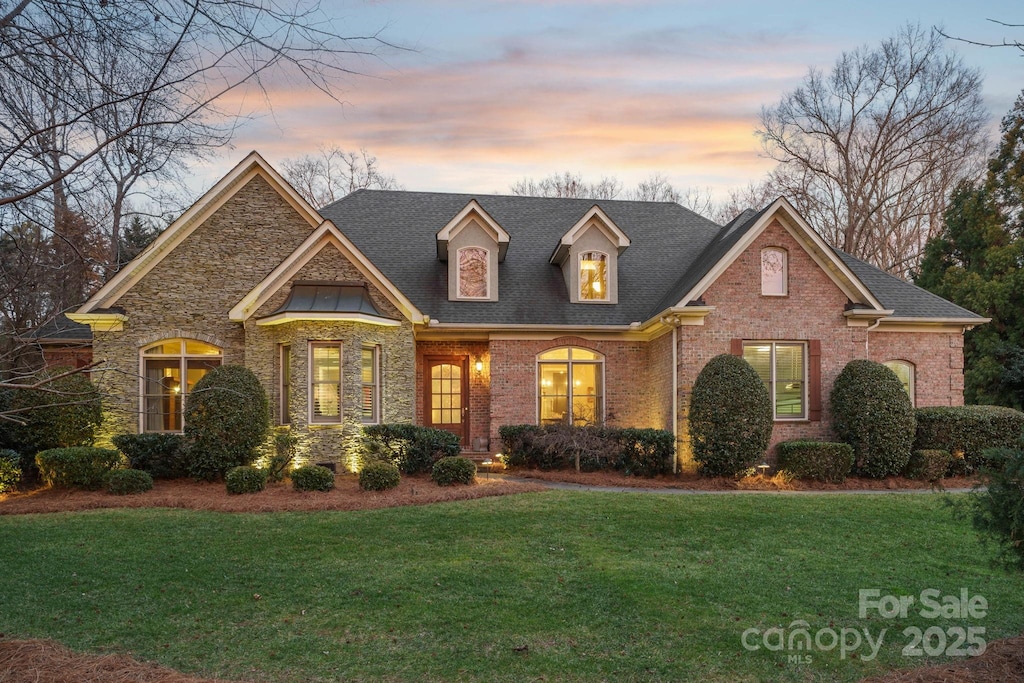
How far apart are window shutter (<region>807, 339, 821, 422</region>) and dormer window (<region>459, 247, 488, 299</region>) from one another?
7374mm

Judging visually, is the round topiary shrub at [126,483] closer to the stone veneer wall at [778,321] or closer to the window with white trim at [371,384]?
the window with white trim at [371,384]

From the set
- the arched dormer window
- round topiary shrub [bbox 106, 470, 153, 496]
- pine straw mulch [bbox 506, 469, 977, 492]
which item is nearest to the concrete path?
pine straw mulch [bbox 506, 469, 977, 492]

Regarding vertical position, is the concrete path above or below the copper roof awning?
below

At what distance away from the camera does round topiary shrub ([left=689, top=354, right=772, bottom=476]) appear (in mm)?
14258

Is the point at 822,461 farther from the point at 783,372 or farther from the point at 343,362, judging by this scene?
the point at 343,362

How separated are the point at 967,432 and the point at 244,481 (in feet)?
46.0

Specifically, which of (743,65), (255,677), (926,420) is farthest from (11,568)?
(926,420)

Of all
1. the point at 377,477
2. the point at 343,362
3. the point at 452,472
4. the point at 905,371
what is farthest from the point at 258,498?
the point at 905,371

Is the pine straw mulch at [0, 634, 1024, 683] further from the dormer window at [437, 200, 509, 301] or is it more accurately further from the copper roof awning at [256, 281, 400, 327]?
the dormer window at [437, 200, 509, 301]

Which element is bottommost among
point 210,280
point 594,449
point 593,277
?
point 594,449

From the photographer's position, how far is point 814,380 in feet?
52.4

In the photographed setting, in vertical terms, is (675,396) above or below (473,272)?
below

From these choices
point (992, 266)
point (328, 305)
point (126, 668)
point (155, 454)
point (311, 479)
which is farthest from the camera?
point (992, 266)

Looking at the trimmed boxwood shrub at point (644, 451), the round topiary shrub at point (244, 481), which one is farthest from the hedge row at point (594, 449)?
the round topiary shrub at point (244, 481)
